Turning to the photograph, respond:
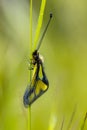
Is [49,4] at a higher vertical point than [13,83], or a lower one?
higher

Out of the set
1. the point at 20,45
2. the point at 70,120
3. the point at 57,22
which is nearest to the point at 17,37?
the point at 20,45

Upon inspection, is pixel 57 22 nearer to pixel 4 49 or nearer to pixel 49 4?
pixel 49 4

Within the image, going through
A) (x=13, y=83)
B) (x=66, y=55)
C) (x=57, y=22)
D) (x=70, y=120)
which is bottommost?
(x=70, y=120)
